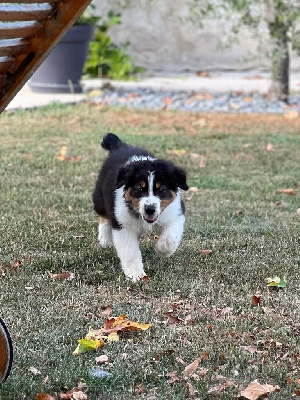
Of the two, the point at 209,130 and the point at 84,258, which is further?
the point at 209,130

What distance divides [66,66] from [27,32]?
32.3 feet

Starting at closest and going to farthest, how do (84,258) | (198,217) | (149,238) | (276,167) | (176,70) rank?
(84,258) < (149,238) < (198,217) < (276,167) < (176,70)

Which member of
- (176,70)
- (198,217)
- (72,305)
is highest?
(72,305)

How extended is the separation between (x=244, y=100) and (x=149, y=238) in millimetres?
7431

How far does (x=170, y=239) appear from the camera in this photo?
17.1ft

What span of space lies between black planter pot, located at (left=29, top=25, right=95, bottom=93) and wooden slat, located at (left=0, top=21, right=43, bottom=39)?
966 cm

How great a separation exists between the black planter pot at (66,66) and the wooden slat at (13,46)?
31.5ft

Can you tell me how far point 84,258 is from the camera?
18.0 feet

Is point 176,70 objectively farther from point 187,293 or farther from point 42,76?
point 187,293

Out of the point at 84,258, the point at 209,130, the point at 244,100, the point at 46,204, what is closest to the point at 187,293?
the point at 84,258

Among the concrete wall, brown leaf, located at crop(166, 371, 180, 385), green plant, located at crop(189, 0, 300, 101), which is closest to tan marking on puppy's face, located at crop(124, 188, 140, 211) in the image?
brown leaf, located at crop(166, 371, 180, 385)

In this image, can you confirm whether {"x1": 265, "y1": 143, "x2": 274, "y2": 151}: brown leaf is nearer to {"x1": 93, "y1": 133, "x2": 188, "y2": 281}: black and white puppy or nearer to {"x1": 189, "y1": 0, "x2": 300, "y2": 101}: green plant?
{"x1": 189, "y1": 0, "x2": 300, "y2": 101}: green plant

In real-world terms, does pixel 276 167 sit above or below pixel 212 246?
below

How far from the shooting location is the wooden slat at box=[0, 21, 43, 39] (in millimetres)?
3271
